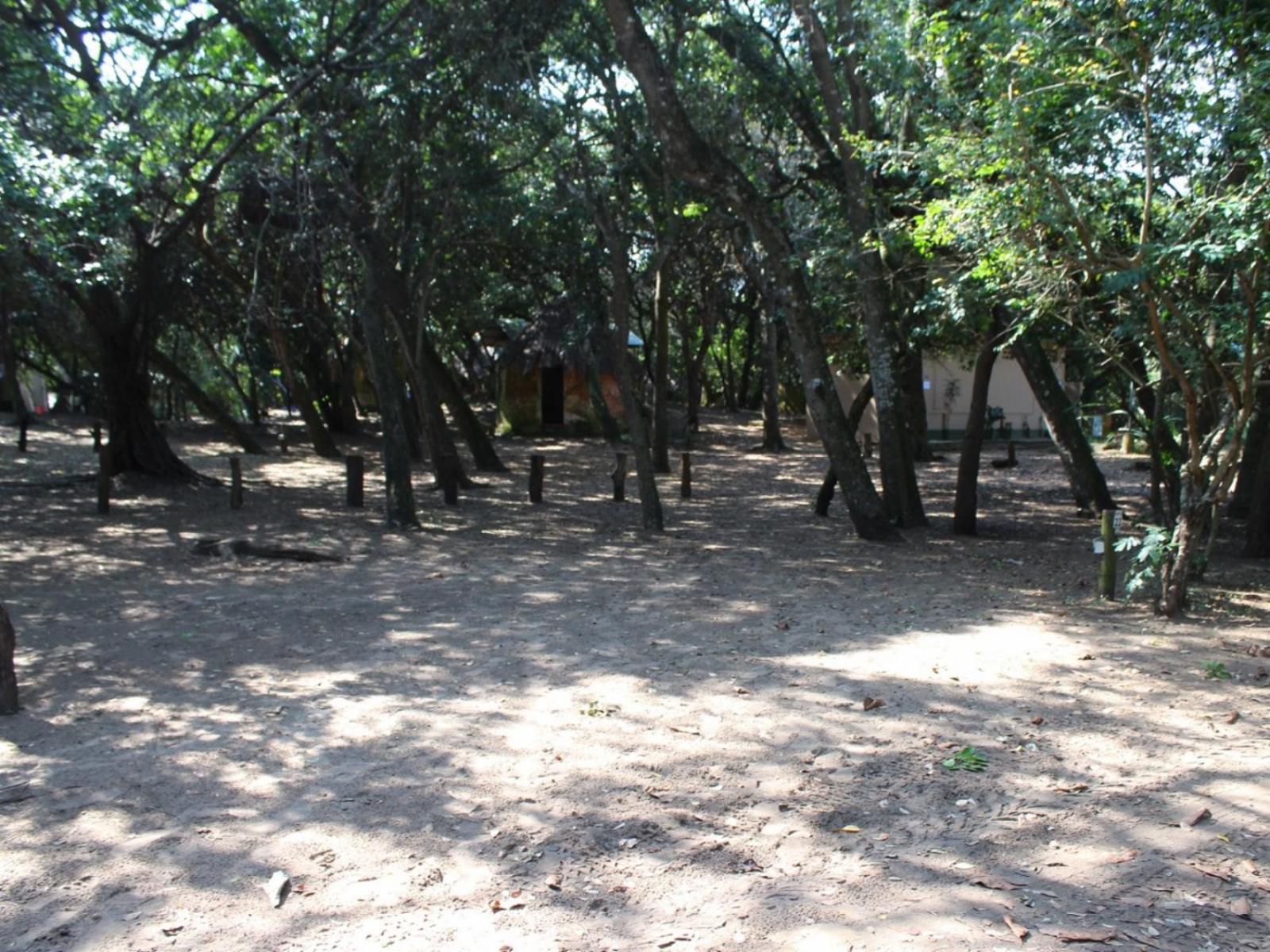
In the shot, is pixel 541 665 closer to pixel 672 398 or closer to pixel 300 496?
pixel 300 496

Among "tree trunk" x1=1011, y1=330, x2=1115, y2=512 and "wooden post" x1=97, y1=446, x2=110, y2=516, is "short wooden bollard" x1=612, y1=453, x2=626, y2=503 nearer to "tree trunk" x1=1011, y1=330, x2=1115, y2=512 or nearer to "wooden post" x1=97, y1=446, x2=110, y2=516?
"tree trunk" x1=1011, y1=330, x2=1115, y2=512

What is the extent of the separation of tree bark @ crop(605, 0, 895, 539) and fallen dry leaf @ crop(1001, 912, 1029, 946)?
956 centimetres

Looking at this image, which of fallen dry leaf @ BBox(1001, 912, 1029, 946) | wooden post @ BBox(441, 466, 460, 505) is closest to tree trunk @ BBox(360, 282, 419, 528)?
wooden post @ BBox(441, 466, 460, 505)

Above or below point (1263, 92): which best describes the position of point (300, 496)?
below

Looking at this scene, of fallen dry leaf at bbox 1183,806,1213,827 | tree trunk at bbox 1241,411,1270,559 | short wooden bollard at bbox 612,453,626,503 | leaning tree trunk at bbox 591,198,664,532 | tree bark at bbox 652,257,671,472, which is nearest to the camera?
fallen dry leaf at bbox 1183,806,1213,827

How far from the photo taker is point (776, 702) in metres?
6.50

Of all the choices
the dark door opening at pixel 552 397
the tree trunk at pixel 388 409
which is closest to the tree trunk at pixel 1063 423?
the tree trunk at pixel 388 409

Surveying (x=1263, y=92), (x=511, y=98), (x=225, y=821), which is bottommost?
(x=225, y=821)

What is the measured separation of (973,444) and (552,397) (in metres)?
22.0

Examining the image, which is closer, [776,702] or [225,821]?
[225,821]

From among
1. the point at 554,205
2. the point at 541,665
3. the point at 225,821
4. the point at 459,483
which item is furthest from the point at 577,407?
the point at 225,821

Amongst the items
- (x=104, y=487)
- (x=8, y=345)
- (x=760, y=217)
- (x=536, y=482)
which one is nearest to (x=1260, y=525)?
(x=760, y=217)

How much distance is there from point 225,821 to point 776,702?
309 centimetres

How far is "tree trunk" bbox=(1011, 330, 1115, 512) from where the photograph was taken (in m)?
13.8
